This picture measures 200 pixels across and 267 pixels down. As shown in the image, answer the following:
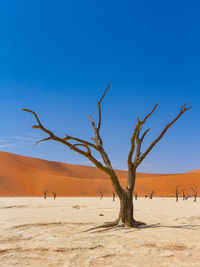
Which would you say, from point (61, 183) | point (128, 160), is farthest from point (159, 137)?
point (61, 183)

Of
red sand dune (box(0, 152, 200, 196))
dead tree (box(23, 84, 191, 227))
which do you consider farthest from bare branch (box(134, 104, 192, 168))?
red sand dune (box(0, 152, 200, 196))

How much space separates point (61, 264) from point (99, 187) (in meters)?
66.8

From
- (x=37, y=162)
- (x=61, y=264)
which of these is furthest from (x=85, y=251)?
(x=37, y=162)

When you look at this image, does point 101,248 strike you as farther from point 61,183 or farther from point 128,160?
point 61,183

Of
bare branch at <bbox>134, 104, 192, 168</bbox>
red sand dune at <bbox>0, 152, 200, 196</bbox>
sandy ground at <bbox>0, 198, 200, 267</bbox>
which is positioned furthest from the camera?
red sand dune at <bbox>0, 152, 200, 196</bbox>

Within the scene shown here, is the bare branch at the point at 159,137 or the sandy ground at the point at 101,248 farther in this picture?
the bare branch at the point at 159,137

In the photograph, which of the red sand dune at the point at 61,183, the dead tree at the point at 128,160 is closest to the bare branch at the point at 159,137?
the dead tree at the point at 128,160

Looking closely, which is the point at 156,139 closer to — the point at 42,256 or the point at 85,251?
the point at 85,251

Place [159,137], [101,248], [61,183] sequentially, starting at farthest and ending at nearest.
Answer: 1. [61,183]
2. [159,137]
3. [101,248]

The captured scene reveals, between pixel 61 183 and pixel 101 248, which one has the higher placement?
pixel 61 183

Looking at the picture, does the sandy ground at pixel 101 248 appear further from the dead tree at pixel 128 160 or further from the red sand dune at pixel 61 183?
the red sand dune at pixel 61 183

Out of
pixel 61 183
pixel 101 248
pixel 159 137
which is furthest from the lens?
pixel 61 183

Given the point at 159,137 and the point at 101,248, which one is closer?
the point at 101,248

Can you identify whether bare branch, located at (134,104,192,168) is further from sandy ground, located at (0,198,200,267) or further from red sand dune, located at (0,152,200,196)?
red sand dune, located at (0,152,200,196)
